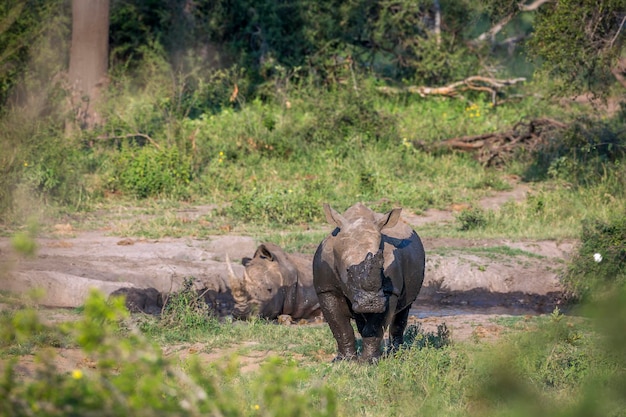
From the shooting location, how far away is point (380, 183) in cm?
1420

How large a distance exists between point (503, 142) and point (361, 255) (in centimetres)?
1012

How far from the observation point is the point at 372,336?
6734mm

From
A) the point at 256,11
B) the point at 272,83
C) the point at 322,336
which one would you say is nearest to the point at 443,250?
the point at 322,336

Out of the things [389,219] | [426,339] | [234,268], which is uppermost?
[389,219]

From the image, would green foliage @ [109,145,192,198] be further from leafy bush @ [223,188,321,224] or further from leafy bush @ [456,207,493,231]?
leafy bush @ [456,207,493,231]

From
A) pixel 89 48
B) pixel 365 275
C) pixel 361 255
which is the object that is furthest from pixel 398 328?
pixel 89 48

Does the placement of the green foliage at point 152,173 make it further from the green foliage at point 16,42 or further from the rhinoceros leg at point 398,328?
the rhinoceros leg at point 398,328

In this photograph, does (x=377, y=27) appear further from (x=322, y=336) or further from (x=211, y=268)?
(x=322, y=336)

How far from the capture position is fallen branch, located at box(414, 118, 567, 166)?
15672 mm

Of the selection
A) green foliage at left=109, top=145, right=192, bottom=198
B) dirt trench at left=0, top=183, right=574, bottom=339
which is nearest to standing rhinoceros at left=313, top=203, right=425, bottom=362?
dirt trench at left=0, top=183, right=574, bottom=339

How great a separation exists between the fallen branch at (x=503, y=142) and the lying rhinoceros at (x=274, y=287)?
617 centimetres

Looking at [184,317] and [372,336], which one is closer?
[372,336]

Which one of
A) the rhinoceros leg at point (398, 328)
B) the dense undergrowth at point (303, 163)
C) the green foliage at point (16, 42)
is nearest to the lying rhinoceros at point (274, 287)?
the rhinoceros leg at point (398, 328)

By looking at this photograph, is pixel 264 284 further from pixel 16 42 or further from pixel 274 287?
pixel 16 42
